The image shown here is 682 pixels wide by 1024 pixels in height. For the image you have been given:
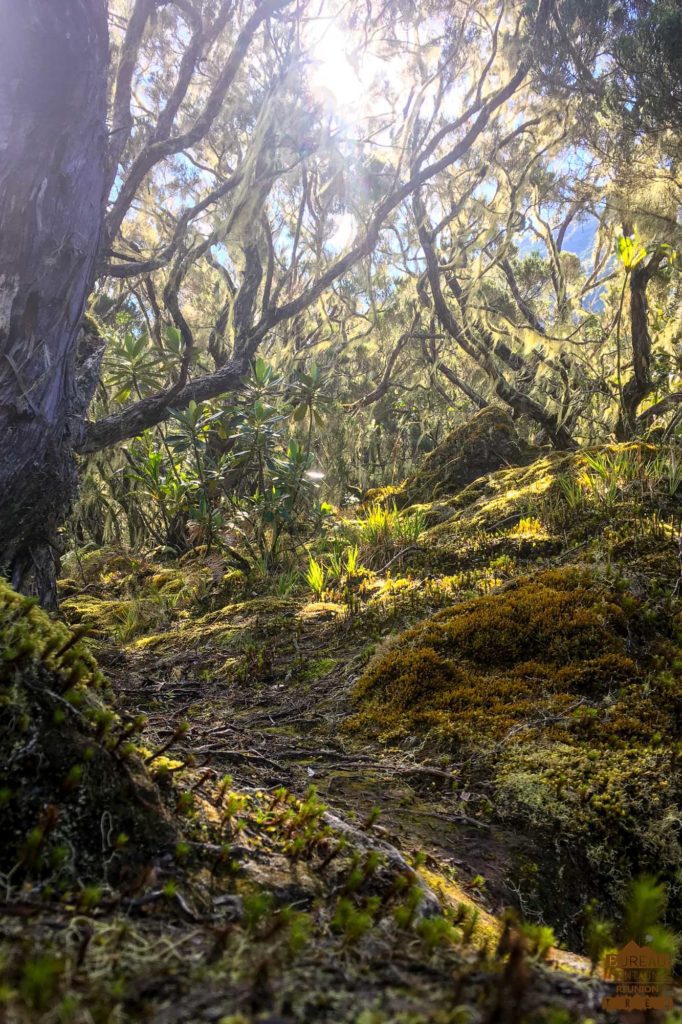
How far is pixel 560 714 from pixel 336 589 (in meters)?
2.74

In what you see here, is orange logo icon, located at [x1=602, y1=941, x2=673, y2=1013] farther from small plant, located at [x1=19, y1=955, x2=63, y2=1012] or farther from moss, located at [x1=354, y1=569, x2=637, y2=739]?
moss, located at [x1=354, y1=569, x2=637, y2=739]

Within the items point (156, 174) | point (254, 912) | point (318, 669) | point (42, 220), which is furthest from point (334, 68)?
point (254, 912)

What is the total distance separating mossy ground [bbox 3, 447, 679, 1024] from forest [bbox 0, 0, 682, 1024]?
0.04 ft

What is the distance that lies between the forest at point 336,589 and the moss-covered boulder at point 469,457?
5cm

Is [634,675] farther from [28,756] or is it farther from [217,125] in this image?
[217,125]

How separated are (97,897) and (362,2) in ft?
28.8

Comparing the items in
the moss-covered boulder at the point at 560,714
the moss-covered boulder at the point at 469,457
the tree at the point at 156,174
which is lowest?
the moss-covered boulder at the point at 560,714

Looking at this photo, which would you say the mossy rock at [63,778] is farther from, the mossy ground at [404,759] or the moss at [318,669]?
the moss at [318,669]

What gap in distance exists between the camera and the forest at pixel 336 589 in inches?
40.1

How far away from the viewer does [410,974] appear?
941 millimetres

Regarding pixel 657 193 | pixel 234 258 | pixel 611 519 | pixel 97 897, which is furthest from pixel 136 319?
pixel 97 897

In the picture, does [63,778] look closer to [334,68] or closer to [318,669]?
[318,669]

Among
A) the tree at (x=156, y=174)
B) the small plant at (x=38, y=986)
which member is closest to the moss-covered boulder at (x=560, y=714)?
the small plant at (x=38, y=986)

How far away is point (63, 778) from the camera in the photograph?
1230mm
